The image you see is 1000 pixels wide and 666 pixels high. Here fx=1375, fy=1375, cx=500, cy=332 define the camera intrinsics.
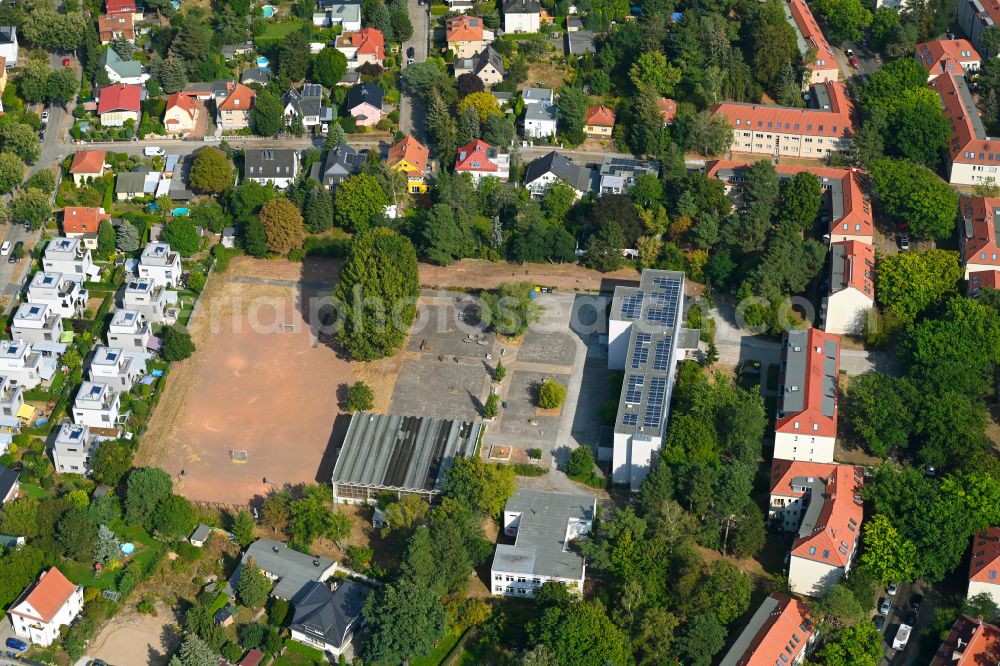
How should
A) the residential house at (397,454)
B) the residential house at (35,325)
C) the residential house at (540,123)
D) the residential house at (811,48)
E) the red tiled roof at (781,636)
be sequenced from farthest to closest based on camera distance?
the residential house at (811,48), the residential house at (540,123), the residential house at (35,325), the residential house at (397,454), the red tiled roof at (781,636)

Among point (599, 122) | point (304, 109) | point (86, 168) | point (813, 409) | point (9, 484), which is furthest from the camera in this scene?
point (304, 109)

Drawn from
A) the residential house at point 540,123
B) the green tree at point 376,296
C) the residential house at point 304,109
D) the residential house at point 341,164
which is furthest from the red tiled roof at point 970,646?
the residential house at point 304,109

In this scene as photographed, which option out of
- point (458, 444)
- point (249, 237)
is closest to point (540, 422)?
point (458, 444)

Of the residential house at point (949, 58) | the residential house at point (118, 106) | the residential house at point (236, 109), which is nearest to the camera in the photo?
the residential house at point (118, 106)

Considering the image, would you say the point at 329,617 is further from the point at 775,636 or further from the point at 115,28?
the point at 115,28

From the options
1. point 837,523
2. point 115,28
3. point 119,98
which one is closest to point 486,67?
point 119,98

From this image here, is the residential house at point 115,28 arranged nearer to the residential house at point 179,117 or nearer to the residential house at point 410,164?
the residential house at point 179,117
